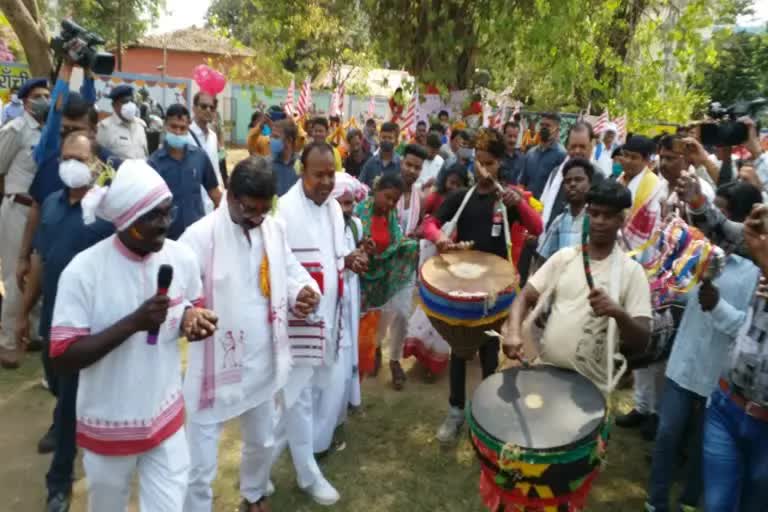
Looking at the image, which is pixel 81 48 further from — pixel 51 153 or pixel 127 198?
pixel 127 198

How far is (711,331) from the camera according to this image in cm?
313

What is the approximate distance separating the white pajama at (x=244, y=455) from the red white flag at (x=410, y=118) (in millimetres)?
7247

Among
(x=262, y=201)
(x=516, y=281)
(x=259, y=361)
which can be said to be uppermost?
(x=262, y=201)

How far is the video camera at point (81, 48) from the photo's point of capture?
419cm

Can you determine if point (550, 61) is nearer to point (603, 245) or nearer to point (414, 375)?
point (414, 375)

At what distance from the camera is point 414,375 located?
18.4 ft

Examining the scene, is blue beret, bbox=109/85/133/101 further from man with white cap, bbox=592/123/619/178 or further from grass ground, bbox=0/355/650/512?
man with white cap, bbox=592/123/619/178

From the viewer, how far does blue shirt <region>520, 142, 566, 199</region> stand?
752cm

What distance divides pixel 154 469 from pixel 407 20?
7489 millimetres

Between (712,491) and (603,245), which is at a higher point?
(603,245)

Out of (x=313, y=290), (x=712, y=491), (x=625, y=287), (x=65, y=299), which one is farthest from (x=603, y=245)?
(x=65, y=299)

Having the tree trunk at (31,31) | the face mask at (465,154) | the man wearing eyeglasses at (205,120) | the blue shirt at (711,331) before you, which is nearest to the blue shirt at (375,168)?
the face mask at (465,154)

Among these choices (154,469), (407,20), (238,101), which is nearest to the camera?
(154,469)

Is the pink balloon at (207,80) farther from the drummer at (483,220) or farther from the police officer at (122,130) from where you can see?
the drummer at (483,220)
